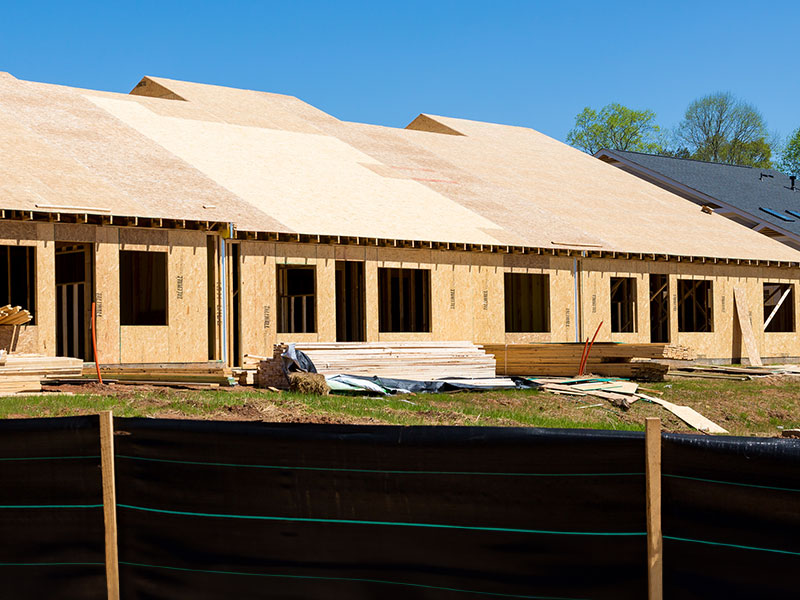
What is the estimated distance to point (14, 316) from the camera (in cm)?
1675

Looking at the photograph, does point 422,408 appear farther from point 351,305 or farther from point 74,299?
point 74,299

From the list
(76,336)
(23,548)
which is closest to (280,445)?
(23,548)

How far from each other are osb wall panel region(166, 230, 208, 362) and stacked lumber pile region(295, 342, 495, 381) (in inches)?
139

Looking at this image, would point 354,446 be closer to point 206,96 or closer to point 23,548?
point 23,548

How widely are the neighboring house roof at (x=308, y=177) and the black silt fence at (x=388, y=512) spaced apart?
12996 mm

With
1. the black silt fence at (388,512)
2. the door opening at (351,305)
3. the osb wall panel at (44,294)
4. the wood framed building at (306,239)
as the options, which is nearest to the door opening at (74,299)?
the wood framed building at (306,239)

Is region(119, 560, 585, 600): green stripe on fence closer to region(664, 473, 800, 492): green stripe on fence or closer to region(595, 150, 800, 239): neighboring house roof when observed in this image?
region(664, 473, 800, 492): green stripe on fence

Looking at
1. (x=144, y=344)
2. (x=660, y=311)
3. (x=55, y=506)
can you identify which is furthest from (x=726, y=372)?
(x=55, y=506)

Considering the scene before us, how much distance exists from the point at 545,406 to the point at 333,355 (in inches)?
163

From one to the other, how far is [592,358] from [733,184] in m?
25.9

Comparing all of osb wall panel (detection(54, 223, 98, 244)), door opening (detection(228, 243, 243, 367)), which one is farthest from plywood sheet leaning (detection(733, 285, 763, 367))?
osb wall panel (detection(54, 223, 98, 244))

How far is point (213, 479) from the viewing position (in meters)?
5.32

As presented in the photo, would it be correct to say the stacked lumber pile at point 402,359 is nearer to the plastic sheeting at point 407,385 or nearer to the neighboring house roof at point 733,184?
the plastic sheeting at point 407,385

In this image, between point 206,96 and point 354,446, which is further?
point 206,96
